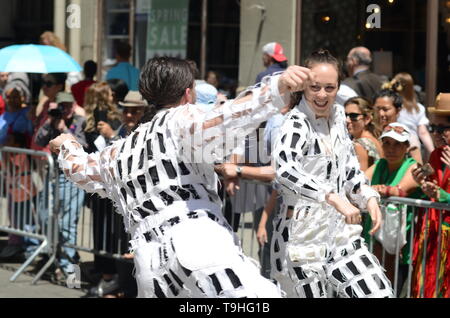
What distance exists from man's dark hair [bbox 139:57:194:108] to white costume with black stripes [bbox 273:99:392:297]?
3.95 feet

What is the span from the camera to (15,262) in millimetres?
10016

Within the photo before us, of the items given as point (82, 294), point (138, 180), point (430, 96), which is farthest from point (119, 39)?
point (138, 180)

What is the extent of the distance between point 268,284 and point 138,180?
73 cm

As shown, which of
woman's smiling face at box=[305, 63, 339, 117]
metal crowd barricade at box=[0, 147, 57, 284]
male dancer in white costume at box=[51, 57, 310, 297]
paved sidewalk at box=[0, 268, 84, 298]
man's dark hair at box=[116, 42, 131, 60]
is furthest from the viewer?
man's dark hair at box=[116, 42, 131, 60]

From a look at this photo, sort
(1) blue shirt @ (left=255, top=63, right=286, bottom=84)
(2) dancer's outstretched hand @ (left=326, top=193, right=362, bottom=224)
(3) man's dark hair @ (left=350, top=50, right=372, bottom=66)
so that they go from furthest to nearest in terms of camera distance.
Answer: (1) blue shirt @ (left=255, top=63, right=286, bottom=84), (3) man's dark hair @ (left=350, top=50, right=372, bottom=66), (2) dancer's outstretched hand @ (left=326, top=193, right=362, bottom=224)

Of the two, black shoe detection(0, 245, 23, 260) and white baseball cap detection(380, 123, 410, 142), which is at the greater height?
white baseball cap detection(380, 123, 410, 142)

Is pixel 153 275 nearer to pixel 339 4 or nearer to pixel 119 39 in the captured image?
pixel 339 4

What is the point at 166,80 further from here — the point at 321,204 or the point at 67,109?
the point at 67,109

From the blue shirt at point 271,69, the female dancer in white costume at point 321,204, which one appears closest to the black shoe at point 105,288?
the blue shirt at point 271,69

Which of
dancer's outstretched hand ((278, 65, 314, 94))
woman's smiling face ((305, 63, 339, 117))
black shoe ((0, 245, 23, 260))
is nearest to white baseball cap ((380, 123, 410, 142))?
woman's smiling face ((305, 63, 339, 117))

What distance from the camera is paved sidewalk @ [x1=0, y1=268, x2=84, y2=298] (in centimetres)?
859

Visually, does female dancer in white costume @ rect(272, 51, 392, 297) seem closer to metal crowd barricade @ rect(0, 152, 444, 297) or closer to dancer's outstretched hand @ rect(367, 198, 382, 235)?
→ dancer's outstretched hand @ rect(367, 198, 382, 235)

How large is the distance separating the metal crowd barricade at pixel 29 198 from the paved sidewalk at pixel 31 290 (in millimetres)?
79

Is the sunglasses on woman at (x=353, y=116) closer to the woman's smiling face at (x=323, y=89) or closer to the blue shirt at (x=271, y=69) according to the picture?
the woman's smiling face at (x=323, y=89)
